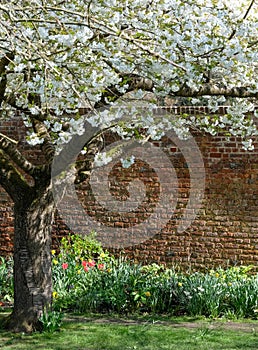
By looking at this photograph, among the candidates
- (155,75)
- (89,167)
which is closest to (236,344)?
(89,167)

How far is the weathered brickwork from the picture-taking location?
8.20 metres

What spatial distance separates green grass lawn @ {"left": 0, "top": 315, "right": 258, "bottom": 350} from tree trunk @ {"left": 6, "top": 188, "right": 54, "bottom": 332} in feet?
0.60

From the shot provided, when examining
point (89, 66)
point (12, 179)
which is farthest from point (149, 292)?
point (89, 66)

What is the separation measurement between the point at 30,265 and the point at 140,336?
4.08ft

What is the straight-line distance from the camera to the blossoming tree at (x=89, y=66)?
4910mm

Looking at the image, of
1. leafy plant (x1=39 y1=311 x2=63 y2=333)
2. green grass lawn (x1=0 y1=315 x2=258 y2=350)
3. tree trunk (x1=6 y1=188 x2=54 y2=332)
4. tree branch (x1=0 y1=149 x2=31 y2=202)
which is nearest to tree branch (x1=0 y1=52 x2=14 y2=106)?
tree branch (x1=0 y1=149 x2=31 y2=202)

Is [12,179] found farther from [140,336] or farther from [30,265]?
[140,336]

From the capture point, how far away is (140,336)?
20.4 ft

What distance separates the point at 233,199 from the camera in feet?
27.1

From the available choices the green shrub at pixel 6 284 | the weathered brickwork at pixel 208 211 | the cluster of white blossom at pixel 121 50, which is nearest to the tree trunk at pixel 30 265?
the cluster of white blossom at pixel 121 50

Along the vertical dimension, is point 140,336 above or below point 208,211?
below

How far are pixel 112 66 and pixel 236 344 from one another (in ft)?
8.90

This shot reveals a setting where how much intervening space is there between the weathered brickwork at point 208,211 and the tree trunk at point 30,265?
2.57m

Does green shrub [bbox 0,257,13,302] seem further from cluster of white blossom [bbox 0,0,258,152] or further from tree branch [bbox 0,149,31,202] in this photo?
cluster of white blossom [bbox 0,0,258,152]
